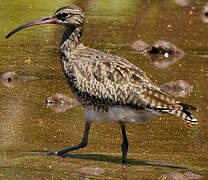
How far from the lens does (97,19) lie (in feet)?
53.9

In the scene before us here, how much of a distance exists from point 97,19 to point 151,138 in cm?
684

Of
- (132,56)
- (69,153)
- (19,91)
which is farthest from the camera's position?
(132,56)

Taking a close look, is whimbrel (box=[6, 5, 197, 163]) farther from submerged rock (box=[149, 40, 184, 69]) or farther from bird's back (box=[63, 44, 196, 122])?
submerged rock (box=[149, 40, 184, 69])

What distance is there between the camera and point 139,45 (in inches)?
580

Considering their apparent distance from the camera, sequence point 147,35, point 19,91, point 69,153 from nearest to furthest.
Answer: point 69,153
point 19,91
point 147,35

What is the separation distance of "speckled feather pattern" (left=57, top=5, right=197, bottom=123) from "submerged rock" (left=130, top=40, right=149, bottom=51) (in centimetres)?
536

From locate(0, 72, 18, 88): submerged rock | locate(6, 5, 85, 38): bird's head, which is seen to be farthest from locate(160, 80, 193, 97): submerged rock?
locate(6, 5, 85, 38): bird's head

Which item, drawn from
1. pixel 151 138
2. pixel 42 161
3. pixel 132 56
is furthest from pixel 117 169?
pixel 132 56

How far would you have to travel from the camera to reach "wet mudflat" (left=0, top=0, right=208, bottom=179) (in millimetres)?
8656

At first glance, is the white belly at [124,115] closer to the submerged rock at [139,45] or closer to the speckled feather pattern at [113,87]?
the speckled feather pattern at [113,87]

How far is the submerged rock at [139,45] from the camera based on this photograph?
14641 mm

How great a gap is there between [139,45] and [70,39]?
5.27 m

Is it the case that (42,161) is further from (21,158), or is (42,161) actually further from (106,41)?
(106,41)

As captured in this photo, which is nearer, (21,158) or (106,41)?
(21,158)
